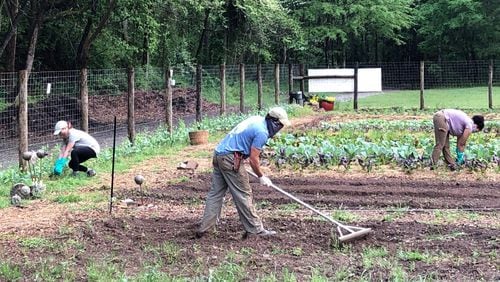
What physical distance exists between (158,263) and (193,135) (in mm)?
8528

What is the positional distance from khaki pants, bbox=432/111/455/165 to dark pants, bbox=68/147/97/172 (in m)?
5.58

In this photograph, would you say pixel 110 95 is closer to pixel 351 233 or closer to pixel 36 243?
pixel 36 243

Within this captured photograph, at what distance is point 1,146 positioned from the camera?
595 inches

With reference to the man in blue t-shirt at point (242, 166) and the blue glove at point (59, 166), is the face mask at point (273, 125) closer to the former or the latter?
the man in blue t-shirt at point (242, 166)

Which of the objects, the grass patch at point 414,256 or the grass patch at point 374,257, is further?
the grass patch at point 414,256

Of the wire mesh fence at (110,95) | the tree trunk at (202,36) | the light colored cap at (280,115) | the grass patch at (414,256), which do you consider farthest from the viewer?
the tree trunk at (202,36)

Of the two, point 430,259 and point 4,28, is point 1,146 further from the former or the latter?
point 430,259

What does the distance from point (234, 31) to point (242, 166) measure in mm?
26238

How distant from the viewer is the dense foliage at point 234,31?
2086 cm

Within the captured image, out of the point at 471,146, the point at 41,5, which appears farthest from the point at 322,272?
the point at 41,5

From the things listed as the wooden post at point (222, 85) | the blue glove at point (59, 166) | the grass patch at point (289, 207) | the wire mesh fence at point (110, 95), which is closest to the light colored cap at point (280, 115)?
the grass patch at point (289, 207)

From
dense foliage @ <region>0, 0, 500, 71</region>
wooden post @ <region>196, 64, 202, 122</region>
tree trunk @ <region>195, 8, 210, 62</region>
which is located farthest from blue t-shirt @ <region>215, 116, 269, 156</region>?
tree trunk @ <region>195, 8, 210, 62</region>

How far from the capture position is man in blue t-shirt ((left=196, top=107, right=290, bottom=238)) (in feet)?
20.4

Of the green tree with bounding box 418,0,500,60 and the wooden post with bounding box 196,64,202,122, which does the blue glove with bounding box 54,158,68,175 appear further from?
the green tree with bounding box 418,0,500,60
